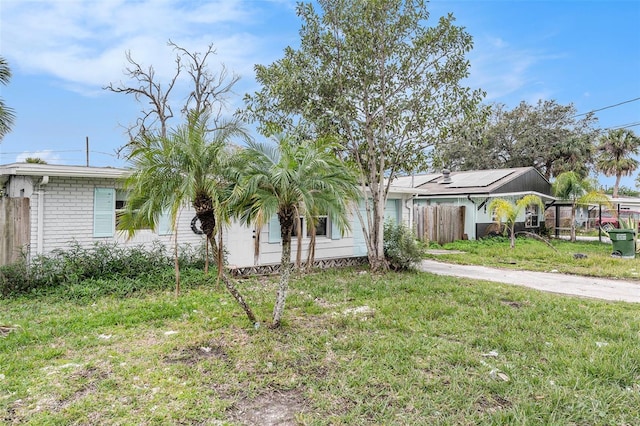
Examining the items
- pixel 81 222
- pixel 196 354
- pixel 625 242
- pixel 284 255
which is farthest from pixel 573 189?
pixel 81 222

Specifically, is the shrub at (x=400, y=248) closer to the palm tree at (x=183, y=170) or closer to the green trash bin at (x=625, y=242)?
the palm tree at (x=183, y=170)

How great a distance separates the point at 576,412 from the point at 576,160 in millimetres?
28406

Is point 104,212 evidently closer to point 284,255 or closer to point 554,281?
point 284,255

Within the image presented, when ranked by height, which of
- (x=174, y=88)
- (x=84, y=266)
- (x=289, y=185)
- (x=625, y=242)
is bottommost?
(x=84, y=266)

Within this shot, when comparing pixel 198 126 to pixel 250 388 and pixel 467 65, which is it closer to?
pixel 250 388

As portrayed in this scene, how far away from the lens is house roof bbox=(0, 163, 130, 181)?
6.60m

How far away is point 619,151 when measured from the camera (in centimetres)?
2612

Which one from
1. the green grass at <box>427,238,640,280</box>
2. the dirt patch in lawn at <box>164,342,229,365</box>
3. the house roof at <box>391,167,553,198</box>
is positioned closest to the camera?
the dirt patch in lawn at <box>164,342,229,365</box>

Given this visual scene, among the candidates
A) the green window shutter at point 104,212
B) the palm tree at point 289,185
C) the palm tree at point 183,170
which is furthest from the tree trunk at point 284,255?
the green window shutter at point 104,212

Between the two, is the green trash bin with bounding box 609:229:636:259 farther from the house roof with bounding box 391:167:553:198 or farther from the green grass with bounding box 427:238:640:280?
the house roof with bounding box 391:167:553:198

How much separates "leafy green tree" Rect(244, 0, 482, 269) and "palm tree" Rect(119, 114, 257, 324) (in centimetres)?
446

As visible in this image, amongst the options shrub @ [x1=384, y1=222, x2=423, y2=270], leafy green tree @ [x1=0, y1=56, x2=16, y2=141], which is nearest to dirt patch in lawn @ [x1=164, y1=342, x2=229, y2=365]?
shrub @ [x1=384, y1=222, x2=423, y2=270]

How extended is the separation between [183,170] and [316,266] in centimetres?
607

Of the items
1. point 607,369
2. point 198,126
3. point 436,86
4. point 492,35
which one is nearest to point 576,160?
point 492,35
